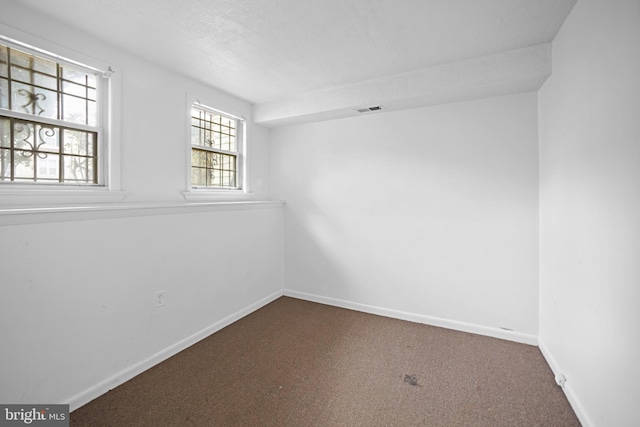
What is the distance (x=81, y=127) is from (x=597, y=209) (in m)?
3.36

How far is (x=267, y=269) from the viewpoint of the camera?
12.0 feet

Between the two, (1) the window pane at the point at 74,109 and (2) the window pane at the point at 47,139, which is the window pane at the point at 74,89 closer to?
(1) the window pane at the point at 74,109

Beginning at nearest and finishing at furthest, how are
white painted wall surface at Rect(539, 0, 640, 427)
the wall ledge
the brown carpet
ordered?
white painted wall surface at Rect(539, 0, 640, 427) → the wall ledge → the brown carpet

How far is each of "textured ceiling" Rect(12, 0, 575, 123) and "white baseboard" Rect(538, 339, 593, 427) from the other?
246cm

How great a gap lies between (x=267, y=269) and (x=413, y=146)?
91.1 inches

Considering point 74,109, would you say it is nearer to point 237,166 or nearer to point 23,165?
point 23,165

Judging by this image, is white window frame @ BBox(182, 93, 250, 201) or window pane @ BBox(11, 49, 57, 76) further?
white window frame @ BBox(182, 93, 250, 201)

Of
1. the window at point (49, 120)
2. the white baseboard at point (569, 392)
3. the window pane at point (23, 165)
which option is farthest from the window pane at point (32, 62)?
the white baseboard at point (569, 392)

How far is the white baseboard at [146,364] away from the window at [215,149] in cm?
147

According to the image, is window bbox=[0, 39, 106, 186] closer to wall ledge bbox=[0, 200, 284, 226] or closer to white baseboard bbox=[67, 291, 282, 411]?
wall ledge bbox=[0, 200, 284, 226]

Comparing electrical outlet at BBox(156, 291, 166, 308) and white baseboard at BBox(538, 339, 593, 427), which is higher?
electrical outlet at BBox(156, 291, 166, 308)

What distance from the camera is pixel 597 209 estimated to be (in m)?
1.53

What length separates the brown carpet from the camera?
175 centimetres

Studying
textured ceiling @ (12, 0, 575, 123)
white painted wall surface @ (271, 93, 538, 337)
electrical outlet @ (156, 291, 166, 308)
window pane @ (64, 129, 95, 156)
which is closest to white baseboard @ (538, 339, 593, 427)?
white painted wall surface @ (271, 93, 538, 337)
